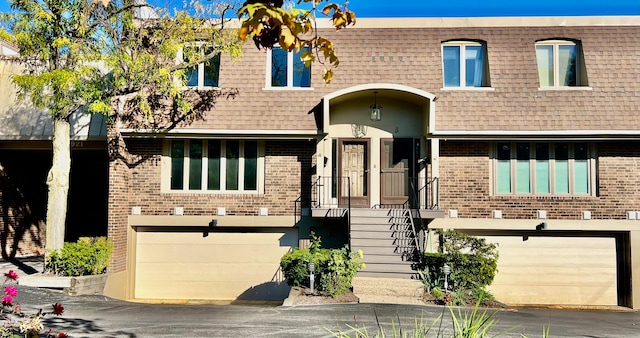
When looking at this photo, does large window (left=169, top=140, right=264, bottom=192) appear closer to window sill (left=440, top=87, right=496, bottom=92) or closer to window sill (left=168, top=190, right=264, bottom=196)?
window sill (left=168, top=190, right=264, bottom=196)

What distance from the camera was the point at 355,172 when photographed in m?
14.0

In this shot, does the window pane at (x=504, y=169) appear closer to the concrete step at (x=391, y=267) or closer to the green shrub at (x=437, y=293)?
the concrete step at (x=391, y=267)

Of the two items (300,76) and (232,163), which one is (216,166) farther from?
(300,76)

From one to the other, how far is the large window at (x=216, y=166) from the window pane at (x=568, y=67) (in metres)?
8.35

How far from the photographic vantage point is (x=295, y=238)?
13469 mm

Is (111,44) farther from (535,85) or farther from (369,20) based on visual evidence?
(535,85)

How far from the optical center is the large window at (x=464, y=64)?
45.4 feet

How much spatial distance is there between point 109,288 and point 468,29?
11356 millimetres

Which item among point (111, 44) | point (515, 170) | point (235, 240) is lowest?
point (235, 240)

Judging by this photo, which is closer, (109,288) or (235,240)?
(109,288)

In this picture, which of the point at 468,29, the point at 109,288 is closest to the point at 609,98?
the point at 468,29

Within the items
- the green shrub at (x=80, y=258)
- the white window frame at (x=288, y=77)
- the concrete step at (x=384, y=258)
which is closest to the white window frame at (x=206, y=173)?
the white window frame at (x=288, y=77)

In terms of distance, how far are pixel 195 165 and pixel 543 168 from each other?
9.22m

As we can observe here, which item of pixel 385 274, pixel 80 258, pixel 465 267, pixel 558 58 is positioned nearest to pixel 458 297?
pixel 465 267
